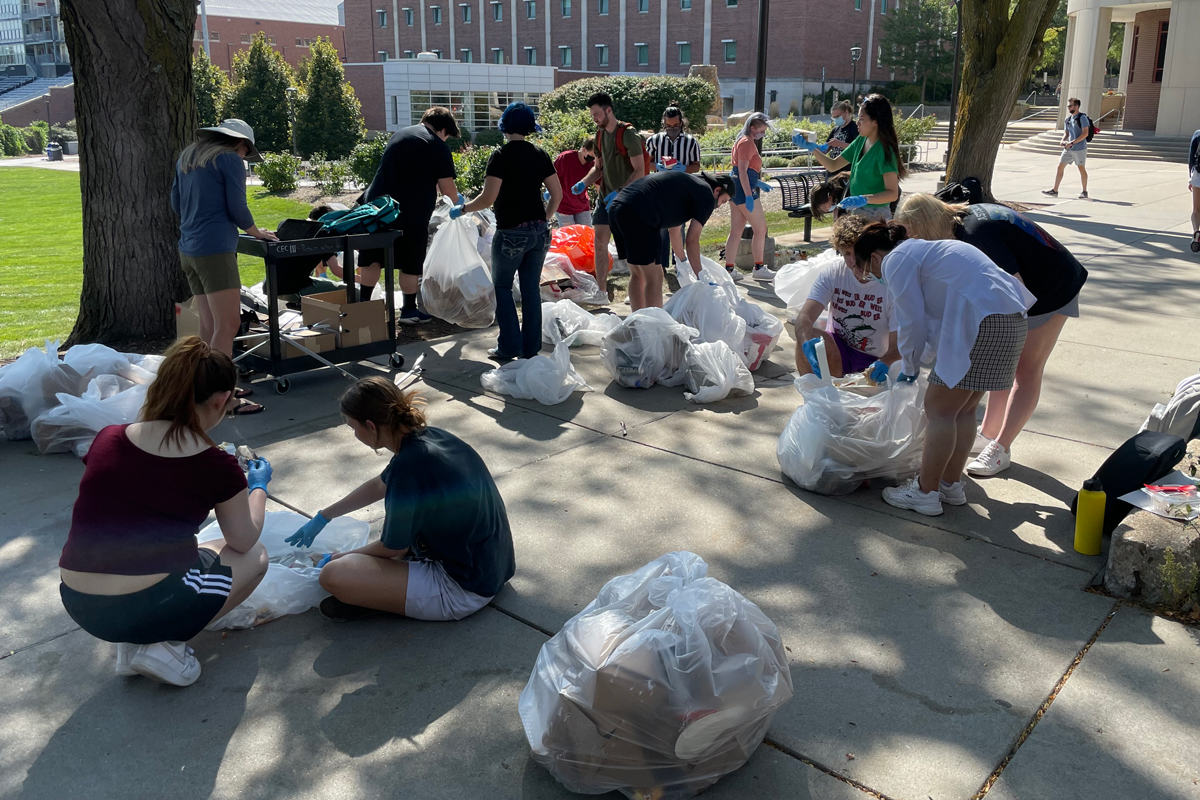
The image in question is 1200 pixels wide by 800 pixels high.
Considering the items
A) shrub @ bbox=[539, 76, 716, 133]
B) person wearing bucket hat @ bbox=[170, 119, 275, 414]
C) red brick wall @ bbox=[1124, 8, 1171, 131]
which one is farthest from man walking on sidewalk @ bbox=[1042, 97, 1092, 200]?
red brick wall @ bbox=[1124, 8, 1171, 131]

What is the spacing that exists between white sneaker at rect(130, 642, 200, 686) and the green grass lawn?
486 centimetres

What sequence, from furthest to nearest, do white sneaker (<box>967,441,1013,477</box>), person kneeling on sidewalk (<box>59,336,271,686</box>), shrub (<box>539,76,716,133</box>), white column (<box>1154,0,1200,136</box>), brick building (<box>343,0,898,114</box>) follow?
brick building (<box>343,0,898,114</box>), shrub (<box>539,76,716,133</box>), white column (<box>1154,0,1200,136</box>), white sneaker (<box>967,441,1013,477</box>), person kneeling on sidewalk (<box>59,336,271,686</box>)

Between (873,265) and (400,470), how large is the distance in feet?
8.22

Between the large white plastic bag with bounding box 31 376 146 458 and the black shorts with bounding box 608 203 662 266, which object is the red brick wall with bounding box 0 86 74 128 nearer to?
the black shorts with bounding box 608 203 662 266

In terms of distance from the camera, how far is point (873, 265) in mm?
4469

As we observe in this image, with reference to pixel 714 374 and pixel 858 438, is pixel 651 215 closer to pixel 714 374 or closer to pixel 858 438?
pixel 714 374

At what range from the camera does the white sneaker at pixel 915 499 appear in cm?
443

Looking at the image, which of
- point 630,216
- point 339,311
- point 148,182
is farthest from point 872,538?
point 148,182

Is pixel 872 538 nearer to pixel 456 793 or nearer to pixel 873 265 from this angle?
pixel 873 265

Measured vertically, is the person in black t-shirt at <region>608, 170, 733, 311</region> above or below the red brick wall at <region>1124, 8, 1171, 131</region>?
below

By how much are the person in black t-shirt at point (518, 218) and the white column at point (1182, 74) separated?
27.8 metres

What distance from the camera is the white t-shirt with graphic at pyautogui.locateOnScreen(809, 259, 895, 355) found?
5.49m

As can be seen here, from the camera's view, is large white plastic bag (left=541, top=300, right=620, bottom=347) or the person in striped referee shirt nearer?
large white plastic bag (left=541, top=300, right=620, bottom=347)

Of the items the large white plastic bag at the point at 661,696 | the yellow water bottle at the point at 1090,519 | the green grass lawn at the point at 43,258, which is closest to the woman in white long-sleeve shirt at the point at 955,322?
the yellow water bottle at the point at 1090,519
